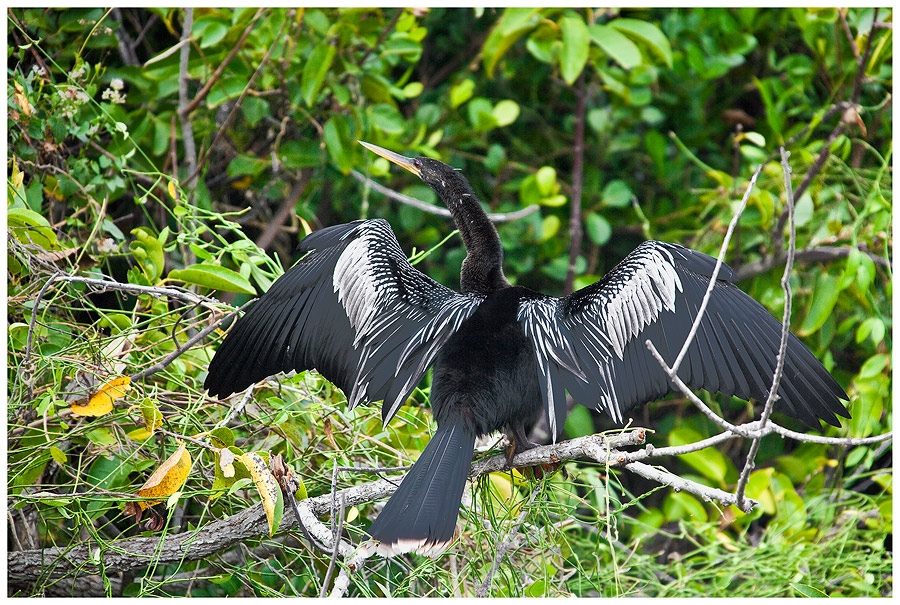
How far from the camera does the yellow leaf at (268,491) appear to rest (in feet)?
5.48

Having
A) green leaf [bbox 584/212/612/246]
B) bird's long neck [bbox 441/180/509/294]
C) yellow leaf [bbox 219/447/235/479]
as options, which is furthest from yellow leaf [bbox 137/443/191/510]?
green leaf [bbox 584/212/612/246]

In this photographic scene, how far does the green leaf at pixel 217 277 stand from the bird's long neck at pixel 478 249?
63 cm

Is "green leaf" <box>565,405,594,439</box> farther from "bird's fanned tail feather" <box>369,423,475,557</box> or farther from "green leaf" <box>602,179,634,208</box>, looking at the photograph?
"bird's fanned tail feather" <box>369,423,475,557</box>

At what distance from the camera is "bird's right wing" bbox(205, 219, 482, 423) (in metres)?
2.04

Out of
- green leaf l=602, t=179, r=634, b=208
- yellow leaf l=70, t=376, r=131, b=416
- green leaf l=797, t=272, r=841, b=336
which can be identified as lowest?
yellow leaf l=70, t=376, r=131, b=416

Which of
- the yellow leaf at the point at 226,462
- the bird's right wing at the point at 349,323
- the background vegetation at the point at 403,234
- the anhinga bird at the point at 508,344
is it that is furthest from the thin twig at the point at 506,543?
the yellow leaf at the point at 226,462

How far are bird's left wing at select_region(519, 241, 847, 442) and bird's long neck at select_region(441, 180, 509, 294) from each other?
31 centimetres

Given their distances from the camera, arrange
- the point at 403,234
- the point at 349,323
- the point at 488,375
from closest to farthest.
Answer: the point at 488,375
the point at 349,323
the point at 403,234

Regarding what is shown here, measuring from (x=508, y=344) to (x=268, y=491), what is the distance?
651 millimetres

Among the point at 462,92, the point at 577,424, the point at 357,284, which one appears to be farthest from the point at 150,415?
the point at 462,92

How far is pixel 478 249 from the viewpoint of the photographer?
2.44 meters

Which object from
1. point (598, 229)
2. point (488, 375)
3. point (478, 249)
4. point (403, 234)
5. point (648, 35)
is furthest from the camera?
point (403, 234)

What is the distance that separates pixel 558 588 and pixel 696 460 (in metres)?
0.91

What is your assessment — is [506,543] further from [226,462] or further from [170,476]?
[170,476]
